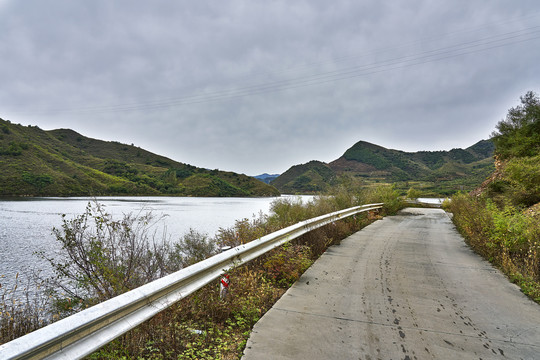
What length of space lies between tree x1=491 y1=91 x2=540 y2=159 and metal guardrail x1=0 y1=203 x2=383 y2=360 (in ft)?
60.9

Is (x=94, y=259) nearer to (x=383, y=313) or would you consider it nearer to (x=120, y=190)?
(x=383, y=313)

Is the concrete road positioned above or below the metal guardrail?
below

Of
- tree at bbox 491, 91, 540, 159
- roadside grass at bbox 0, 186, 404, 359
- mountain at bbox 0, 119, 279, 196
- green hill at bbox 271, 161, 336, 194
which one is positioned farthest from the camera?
green hill at bbox 271, 161, 336, 194

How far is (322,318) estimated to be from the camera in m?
3.28

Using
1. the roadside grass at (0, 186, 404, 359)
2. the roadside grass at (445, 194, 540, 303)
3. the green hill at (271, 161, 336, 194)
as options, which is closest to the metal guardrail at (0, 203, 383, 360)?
the roadside grass at (0, 186, 404, 359)

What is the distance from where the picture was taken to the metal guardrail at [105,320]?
58.4 inches

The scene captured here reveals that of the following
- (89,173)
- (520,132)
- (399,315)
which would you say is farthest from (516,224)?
(89,173)

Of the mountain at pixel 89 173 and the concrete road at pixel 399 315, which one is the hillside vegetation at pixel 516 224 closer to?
the concrete road at pixel 399 315

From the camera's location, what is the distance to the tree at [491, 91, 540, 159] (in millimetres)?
15641

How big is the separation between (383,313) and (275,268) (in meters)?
1.94

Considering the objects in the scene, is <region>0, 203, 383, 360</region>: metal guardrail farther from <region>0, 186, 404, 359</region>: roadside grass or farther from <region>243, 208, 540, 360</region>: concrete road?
<region>243, 208, 540, 360</region>: concrete road

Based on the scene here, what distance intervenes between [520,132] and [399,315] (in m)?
20.2

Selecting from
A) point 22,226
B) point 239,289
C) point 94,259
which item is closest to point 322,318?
point 239,289

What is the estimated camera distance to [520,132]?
17.2m
